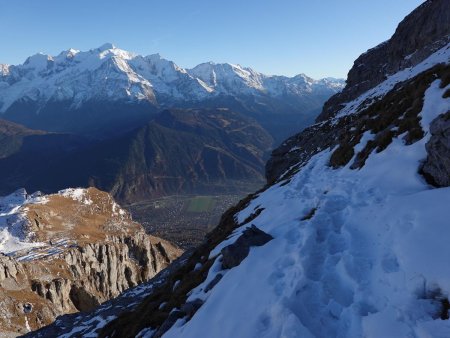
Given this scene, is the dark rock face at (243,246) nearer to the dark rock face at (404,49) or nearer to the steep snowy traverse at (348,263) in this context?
the steep snowy traverse at (348,263)

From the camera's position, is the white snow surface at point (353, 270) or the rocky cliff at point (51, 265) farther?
the rocky cliff at point (51, 265)

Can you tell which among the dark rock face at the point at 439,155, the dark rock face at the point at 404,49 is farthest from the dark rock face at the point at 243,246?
the dark rock face at the point at 404,49

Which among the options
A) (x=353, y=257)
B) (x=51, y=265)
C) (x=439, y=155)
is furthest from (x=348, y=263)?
(x=51, y=265)

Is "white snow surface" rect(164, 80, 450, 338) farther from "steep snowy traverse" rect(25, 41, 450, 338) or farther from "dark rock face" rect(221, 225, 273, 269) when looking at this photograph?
"dark rock face" rect(221, 225, 273, 269)

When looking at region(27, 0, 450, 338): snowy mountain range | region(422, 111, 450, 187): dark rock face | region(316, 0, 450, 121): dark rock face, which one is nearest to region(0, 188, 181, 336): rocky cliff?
region(316, 0, 450, 121): dark rock face

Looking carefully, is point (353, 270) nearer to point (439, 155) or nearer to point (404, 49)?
point (439, 155)

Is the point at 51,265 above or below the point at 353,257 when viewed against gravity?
below

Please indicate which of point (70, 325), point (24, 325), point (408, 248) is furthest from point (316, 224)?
point (24, 325)

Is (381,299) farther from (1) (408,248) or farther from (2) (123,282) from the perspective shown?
(2) (123,282)
